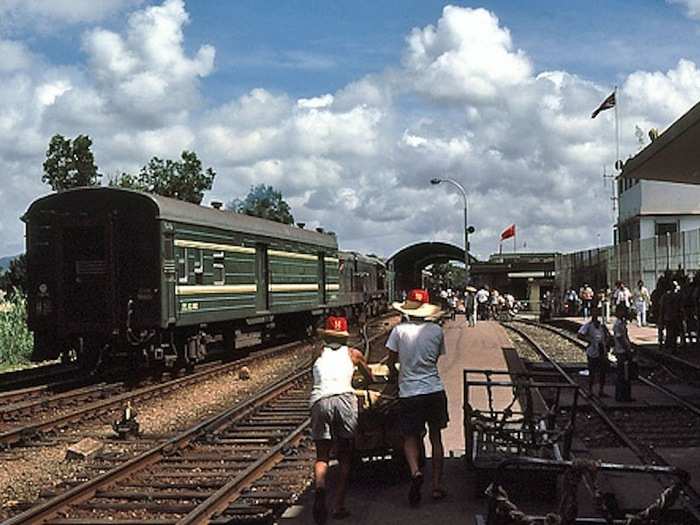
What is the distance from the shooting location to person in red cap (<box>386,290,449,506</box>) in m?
8.32

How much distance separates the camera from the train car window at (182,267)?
1841 cm

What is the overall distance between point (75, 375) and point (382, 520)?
14050 millimetres

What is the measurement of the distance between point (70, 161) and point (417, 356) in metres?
54.1

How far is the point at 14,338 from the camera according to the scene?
26.5 meters

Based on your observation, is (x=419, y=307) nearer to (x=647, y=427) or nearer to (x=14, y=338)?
(x=647, y=427)

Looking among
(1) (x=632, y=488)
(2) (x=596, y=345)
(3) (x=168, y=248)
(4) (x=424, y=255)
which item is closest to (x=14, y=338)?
(3) (x=168, y=248)

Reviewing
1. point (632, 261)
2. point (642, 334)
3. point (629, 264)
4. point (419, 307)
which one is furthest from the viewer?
point (629, 264)

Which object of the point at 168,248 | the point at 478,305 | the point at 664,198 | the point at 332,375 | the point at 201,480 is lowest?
the point at 201,480

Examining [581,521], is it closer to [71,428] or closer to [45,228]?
[71,428]

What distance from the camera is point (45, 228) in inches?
727

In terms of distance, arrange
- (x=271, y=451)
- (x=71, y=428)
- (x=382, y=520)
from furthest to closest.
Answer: (x=71, y=428) < (x=271, y=451) < (x=382, y=520)

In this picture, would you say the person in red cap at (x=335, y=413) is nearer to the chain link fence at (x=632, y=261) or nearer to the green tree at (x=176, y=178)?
the chain link fence at (x=632, y=261)

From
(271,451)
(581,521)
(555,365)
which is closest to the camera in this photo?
(581,521)

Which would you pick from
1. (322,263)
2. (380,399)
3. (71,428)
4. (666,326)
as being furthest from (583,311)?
(380,399)
